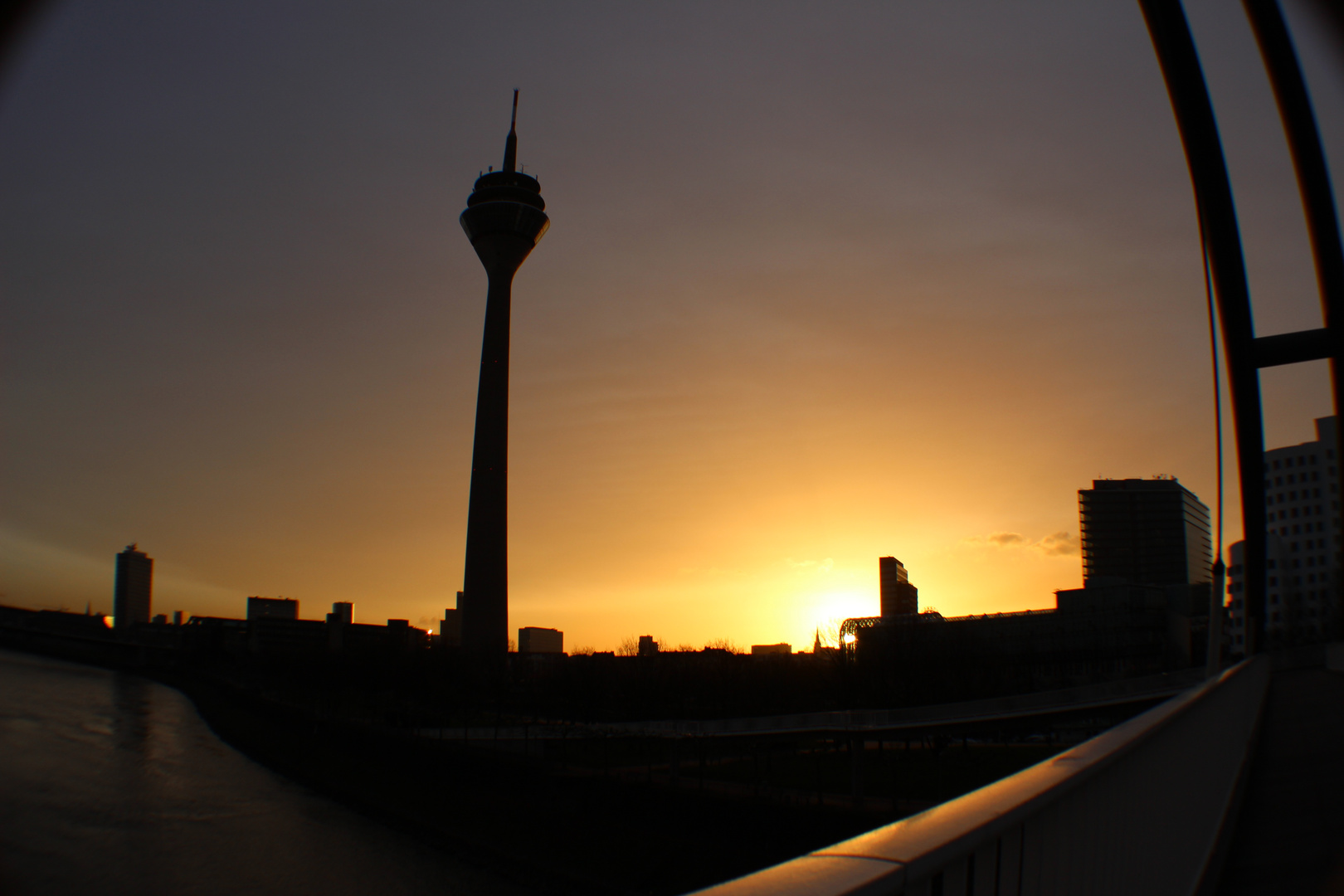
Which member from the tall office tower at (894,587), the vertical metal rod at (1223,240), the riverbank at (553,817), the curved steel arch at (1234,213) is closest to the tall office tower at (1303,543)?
the riverbank at (553,817)

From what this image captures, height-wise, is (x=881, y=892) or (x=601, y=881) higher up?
(x=881, y=892)

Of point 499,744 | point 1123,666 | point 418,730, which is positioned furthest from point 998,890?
point 1123,666

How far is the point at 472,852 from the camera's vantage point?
3947cm

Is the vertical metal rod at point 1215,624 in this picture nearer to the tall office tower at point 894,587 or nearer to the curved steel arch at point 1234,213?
the curved steel arch at point 1234,213

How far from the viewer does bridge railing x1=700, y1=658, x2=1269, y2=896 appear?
123 cm

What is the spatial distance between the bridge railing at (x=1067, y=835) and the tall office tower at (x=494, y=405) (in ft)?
268

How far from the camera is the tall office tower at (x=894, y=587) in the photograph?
172m

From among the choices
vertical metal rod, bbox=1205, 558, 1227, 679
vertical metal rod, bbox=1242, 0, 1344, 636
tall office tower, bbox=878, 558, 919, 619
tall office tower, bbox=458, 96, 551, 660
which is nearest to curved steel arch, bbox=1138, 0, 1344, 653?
vertical metal rod, bbox=1242, 0, 1344, 636

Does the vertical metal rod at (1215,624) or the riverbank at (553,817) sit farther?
the riverbank at (553,817)

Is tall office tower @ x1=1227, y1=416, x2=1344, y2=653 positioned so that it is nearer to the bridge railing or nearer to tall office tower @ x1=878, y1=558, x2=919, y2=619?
the bridge railing

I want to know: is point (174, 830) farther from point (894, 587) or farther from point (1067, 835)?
point (894, 587)

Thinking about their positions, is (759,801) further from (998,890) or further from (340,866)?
(998,890)

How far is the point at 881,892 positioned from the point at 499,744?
53.7 m

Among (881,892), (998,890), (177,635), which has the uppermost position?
(881,892)
